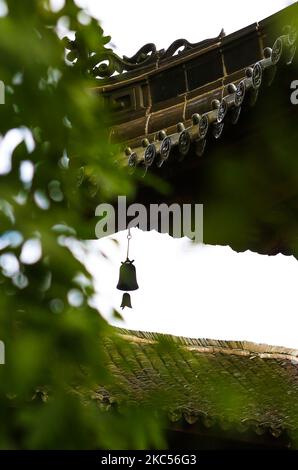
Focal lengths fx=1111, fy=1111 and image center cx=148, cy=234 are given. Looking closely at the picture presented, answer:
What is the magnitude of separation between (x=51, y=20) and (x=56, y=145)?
0.69ft

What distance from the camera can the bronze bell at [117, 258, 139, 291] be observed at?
5212 mm

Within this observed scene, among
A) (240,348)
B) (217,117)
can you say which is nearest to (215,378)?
(217,117)

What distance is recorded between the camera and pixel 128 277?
543cm

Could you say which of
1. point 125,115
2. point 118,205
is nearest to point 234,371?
point 125,115

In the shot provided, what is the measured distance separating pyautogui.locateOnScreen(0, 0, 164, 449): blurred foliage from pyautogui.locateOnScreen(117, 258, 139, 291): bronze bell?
3065 millimetres

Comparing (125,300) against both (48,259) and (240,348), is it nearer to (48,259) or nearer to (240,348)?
(240,348)

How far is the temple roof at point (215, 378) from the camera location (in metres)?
5.70

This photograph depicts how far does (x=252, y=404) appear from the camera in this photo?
20.6ft

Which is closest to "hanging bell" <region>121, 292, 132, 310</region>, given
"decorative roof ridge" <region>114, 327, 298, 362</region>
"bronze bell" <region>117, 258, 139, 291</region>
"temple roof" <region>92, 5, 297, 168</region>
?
"bronze bell" <region>117, 258, 139, 291</region>

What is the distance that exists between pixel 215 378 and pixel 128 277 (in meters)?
0.74

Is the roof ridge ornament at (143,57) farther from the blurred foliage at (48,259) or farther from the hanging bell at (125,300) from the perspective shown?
the blurred foliage at (48,259)

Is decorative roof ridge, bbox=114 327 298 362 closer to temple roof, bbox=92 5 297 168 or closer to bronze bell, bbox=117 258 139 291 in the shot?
bronze bell, bbox=117 258 139 291

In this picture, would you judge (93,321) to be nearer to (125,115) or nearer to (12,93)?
(12,93)

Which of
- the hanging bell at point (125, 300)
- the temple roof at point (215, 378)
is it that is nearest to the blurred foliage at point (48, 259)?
the temple roof at point (215, 378)
